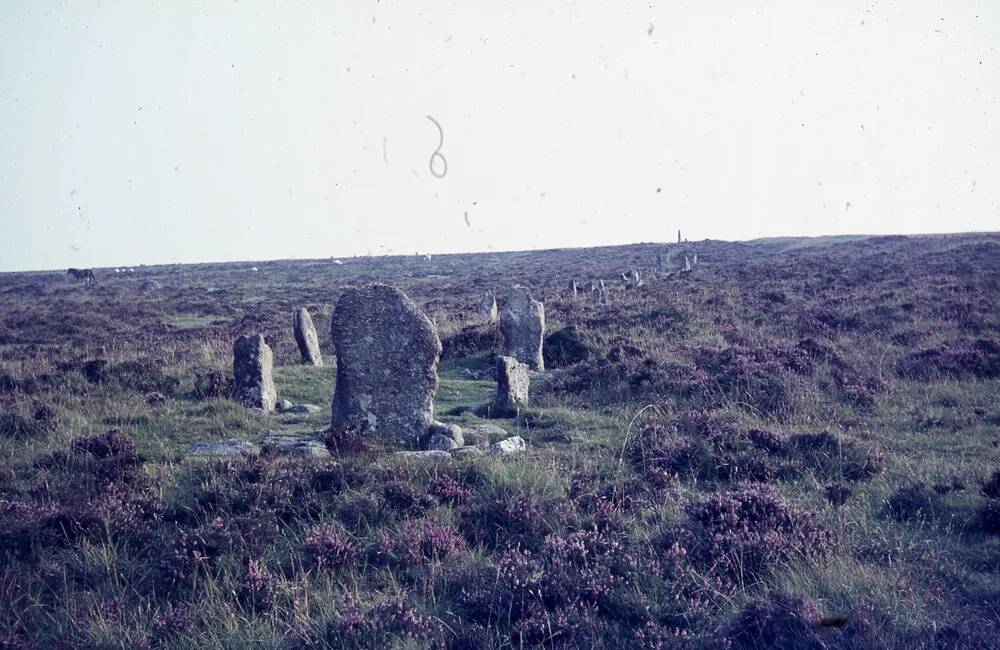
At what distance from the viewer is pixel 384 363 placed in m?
11.4

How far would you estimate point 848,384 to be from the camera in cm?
1328

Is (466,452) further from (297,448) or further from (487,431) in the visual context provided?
(297,448)

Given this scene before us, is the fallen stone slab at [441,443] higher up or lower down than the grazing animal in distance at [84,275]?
lower down

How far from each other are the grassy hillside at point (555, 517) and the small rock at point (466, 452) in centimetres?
60

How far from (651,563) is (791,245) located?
84.2 metres

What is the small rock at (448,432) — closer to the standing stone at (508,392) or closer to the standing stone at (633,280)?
the standing stone at (508,392)

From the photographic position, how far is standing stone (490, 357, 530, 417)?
513 inches

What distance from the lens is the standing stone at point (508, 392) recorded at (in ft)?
42.8

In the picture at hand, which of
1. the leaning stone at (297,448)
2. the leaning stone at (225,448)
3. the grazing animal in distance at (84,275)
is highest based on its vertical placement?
the grazing animal in distance at (84,275)

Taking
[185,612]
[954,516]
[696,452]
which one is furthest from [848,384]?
[185,612]

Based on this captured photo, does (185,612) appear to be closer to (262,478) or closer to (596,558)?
(262,478)

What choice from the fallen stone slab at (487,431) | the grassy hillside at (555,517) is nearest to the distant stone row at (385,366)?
the fallen stone slab at (487,431)

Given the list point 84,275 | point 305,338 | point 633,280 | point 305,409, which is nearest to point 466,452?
point 305,409

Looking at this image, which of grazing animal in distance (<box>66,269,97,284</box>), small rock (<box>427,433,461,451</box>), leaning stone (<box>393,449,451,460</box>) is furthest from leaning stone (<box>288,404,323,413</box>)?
grazing animal in distance (<box>66,269,97,284</box>)
